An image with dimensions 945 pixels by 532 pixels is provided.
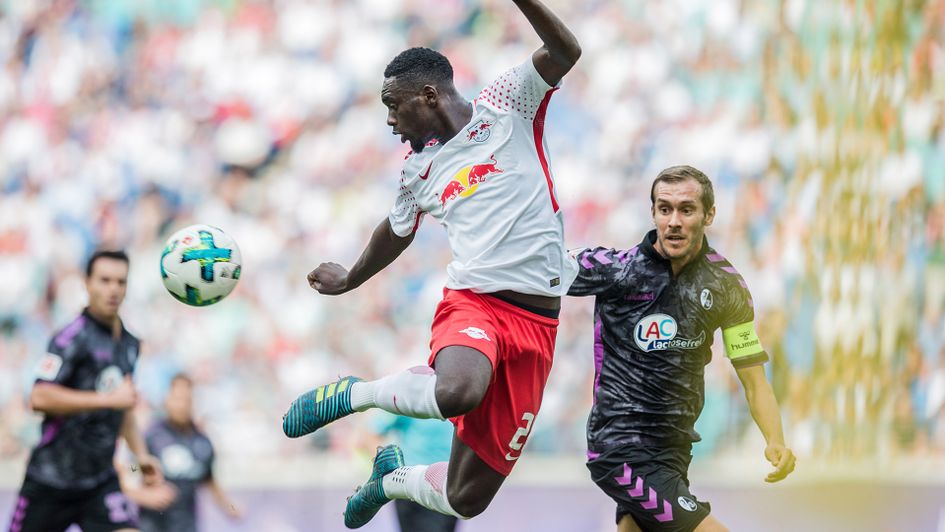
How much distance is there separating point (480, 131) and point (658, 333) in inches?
49.6

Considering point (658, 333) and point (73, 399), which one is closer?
point (658, 333)

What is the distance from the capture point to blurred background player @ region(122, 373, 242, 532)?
866 centimetres

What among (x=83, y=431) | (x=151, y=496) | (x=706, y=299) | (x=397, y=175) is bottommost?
(x=151, y=496)

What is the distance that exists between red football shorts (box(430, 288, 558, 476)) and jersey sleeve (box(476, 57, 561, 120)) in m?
0.83

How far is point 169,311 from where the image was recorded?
1089 centimetres

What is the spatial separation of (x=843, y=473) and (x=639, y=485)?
4.16m

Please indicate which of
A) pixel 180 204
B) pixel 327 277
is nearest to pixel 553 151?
pixel 180 204

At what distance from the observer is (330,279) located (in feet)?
19.4

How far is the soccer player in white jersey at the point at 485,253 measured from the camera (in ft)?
17.0

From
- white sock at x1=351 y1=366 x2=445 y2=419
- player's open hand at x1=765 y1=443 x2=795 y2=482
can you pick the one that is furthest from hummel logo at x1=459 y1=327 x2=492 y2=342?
player's open hand at x1=765 y1=443 x2=795 y2=482

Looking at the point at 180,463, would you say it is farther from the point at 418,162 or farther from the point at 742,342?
the point at 742,342

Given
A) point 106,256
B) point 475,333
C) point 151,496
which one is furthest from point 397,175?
point 475,333

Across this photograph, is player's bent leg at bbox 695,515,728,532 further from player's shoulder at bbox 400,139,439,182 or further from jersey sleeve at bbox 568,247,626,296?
player's shoulder at bbox 400,139,439,182

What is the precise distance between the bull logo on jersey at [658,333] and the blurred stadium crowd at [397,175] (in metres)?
3.94
